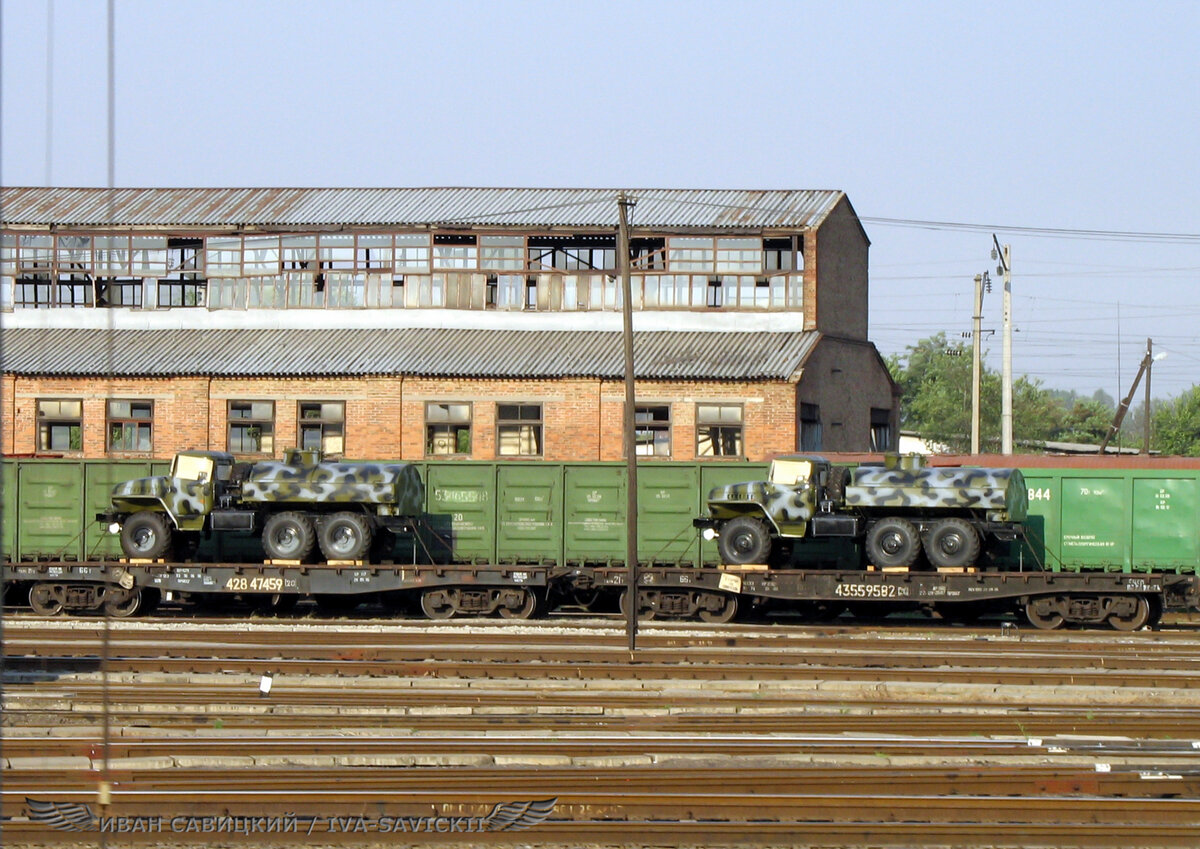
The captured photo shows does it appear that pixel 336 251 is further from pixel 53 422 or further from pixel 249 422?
pixel 53 422

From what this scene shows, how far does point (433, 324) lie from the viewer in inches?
1506

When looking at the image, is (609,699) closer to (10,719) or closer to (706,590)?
(10,719)

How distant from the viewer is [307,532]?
80.7 feet

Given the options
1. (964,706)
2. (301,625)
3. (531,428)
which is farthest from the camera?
(531,428)

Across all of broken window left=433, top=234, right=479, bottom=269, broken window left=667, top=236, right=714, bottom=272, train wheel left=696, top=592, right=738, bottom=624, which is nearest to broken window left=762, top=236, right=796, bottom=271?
broken window left=667, top=236, right=714, bottom=272

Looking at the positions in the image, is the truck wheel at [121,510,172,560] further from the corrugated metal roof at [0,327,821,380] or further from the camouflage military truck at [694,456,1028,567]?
the corrugated metal roof at [0,327,821,380]

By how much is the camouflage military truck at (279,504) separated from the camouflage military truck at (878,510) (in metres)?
6.01

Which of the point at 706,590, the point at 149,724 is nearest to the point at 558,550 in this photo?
the point at 706,590

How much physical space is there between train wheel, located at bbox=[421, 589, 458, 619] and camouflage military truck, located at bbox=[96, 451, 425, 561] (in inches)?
55.7

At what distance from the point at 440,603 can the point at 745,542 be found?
583 centimetres

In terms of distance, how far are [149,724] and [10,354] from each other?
26.2 m

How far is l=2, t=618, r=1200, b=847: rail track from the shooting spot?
10141 millimetres

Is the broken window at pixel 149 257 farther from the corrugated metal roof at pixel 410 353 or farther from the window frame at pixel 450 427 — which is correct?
the window frame at pixel 450 427

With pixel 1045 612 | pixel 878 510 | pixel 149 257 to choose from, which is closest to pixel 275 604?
pixel 878 510
